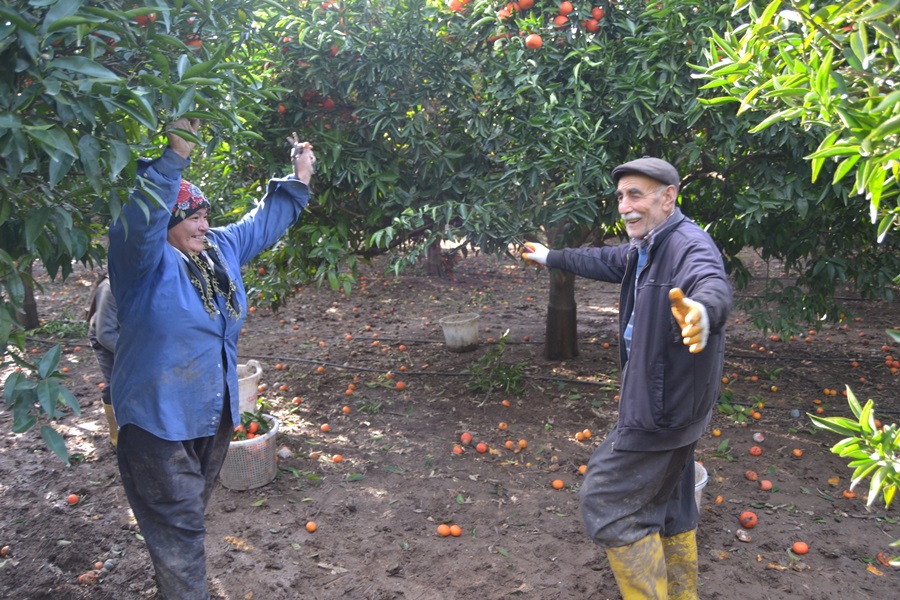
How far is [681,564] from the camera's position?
287 cm

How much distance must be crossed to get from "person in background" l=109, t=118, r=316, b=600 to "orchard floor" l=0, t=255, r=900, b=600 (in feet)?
2.68

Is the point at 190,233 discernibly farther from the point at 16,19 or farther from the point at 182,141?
the point at 16,19

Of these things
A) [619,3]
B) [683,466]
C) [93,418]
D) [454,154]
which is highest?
[619,3]

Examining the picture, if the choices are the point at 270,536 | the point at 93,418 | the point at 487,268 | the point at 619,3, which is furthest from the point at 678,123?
the point at 487,268

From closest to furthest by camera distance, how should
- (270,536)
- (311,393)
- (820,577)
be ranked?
(820,577), (270,536), (311,393)

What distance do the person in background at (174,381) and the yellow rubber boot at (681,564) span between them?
1.89m

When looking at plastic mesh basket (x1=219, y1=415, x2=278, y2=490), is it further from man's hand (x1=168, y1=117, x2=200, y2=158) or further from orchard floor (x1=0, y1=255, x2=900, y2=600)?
man's hand (x1=168, y1=117, x2=200, y2=158)

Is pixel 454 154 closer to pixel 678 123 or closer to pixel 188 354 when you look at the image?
pixel 678 123

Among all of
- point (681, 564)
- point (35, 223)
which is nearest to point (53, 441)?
point (35, 223)

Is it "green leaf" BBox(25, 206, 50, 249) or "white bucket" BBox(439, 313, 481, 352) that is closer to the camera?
"green leaf" BBox(25, 206, 50, 249)

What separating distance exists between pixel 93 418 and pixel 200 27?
4.16m

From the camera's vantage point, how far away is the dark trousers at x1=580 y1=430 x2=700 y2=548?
8.41 ft

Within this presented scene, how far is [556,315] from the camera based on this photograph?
20.4 feet

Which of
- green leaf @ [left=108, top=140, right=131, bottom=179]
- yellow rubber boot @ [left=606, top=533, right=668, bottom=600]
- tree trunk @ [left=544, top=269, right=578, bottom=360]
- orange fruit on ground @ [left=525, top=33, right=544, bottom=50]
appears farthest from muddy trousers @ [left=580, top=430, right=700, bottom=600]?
tree trunk @ [left=544, top=269, right=578, bottom=360]
